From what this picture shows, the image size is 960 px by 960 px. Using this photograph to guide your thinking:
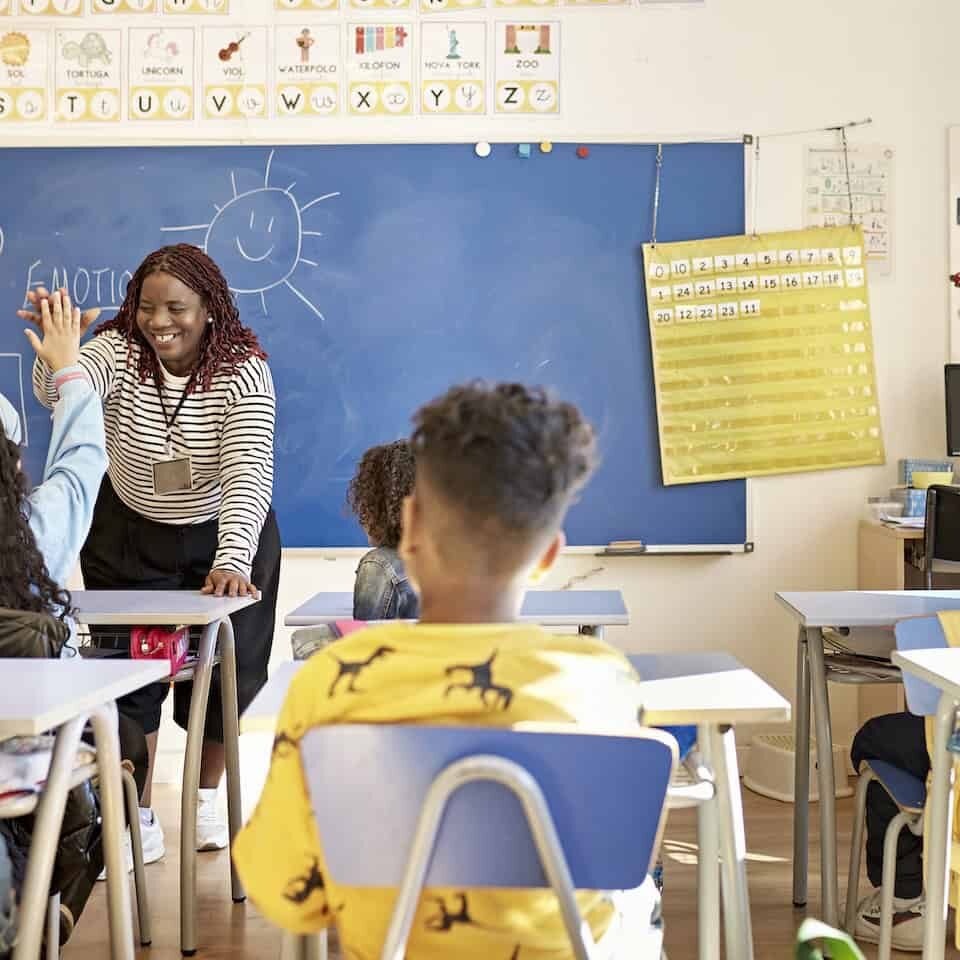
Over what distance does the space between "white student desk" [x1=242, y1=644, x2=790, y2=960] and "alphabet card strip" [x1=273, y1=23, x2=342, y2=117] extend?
273cm

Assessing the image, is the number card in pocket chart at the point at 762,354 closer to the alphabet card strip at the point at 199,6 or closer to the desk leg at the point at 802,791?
the desk leg at the point at 802,791

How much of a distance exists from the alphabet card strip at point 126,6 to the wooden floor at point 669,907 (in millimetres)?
2695

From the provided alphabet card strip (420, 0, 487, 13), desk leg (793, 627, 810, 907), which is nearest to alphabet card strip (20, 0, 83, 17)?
alphabet card strip (420, 0, 487, 13)

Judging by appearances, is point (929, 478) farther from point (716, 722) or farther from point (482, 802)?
point (482, 802)

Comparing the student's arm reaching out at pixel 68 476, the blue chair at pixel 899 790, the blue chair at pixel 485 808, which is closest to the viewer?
the blue chair at pixel 485 808

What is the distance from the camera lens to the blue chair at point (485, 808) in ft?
3.81

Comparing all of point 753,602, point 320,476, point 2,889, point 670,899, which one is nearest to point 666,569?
point 753,602

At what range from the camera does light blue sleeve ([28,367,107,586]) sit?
2205 millimetres

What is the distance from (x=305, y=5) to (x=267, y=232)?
2.54 feet

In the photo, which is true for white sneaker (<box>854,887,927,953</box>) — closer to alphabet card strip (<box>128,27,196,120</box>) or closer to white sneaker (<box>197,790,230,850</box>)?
white sneaker (<box>197,790,230,850</box>)

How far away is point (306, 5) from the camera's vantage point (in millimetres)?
4102

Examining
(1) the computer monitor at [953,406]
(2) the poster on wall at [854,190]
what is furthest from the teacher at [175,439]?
(1) the computer monitor at [953,406]

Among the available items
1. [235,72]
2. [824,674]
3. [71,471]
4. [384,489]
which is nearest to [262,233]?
[235,72]

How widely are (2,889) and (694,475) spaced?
2.86 metres
